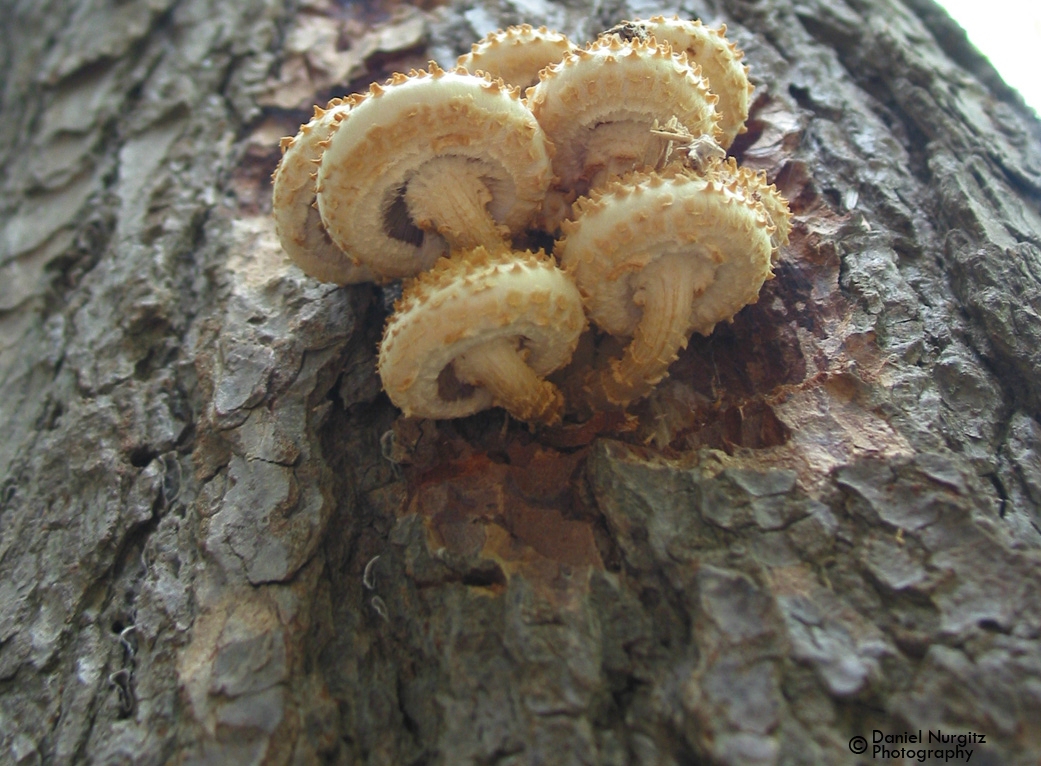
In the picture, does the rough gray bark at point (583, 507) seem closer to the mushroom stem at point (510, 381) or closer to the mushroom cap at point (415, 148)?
the mushroom stem at point (510, 381)

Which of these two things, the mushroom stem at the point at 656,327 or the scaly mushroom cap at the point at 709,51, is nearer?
the mushroom stem at the point at 656,327

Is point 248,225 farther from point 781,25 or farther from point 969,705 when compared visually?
point 969,705

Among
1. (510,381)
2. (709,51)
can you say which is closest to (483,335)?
(510,381)

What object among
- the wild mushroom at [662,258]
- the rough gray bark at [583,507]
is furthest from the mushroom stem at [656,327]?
the rough gray bark at [583,507]

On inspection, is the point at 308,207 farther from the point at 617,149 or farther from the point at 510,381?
the point at 617,149

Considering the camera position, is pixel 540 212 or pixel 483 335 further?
pixel 540 212

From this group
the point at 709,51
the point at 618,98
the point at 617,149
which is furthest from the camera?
the point at 709,51

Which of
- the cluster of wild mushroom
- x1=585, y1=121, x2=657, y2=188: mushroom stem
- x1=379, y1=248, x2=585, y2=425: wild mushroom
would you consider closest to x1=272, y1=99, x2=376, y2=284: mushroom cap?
the cluster of wild mushroom
